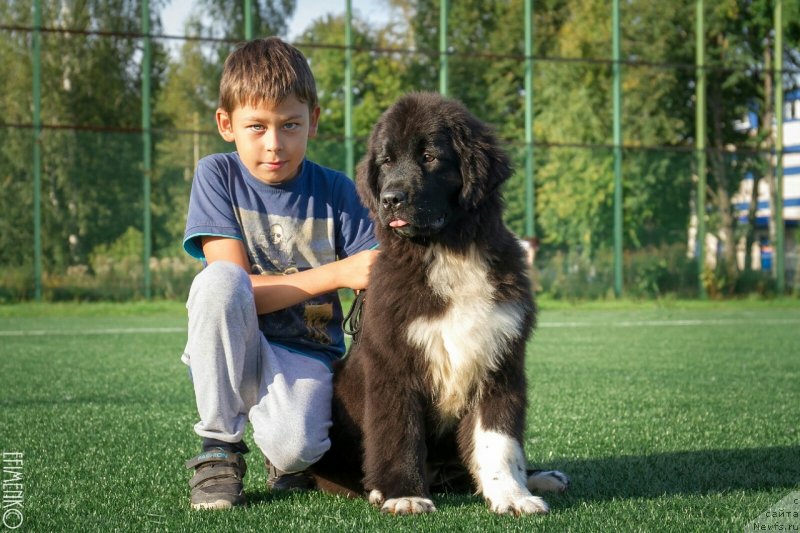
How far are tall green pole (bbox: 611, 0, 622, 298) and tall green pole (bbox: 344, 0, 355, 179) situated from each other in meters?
5.94

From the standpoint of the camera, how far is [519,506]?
3.23 meters

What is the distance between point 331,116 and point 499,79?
392 centimetres

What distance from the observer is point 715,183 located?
2170 centimetres

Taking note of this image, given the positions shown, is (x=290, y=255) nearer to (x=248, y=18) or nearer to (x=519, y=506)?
(x=519, y=506)

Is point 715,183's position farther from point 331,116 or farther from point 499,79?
point 331,116

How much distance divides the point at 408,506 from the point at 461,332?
0.63 metres

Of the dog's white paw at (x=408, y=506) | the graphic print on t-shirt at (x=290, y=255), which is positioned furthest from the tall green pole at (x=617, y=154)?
the dog's white paw at (x=408, y=506)

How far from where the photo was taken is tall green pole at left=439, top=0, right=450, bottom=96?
66.7 ft

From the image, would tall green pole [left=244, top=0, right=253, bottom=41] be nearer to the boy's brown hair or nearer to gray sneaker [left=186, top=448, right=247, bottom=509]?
the boy's brown hair

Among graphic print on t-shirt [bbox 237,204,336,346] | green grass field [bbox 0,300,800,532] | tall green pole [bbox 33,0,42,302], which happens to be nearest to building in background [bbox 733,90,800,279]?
green grass field [bbox 0,300,800,532]

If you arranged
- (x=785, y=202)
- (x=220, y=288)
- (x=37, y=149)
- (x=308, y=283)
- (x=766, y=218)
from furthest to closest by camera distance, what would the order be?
(x=785, y=202)
(x=766, y=218)
(x=37, y=149)
(x=308, y=283)
(x=220, y=288)

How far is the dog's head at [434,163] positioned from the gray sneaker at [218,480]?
41.9 inches

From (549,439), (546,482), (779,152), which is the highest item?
(779,152)

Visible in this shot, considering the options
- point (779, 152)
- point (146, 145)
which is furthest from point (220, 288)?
point (779, 152)
